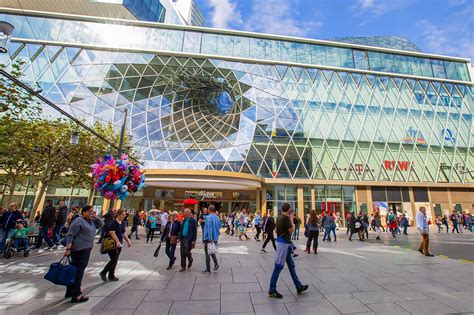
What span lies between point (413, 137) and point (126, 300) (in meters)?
37.1

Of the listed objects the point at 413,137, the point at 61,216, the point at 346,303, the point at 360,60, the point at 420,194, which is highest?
the point at 360,60

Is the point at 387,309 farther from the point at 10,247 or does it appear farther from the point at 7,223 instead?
the point at 7,223

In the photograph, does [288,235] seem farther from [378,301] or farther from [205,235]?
[205,235]

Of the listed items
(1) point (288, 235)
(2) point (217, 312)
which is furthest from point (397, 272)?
(2) point (217, 312)

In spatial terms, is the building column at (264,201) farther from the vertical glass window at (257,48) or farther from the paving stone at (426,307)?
the paving stone at (426,307)

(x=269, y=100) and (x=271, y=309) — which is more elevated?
(x=269, y=100)

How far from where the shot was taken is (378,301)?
175 inches

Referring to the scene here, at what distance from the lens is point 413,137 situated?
1198 inches

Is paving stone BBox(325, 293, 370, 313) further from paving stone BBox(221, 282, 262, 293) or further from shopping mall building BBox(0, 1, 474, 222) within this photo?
shopping mall building BBox(0, 1, 474, 222)

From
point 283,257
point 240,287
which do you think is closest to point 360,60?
point 283,257

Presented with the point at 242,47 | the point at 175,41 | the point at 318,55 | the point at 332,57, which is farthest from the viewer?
the point at 332,57

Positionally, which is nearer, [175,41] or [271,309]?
[271,309]

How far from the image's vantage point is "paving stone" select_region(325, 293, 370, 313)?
4.07 m

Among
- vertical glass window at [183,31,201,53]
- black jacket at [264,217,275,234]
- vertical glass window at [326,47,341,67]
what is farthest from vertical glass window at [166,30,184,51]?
black jacket at [264,217,275,234]
